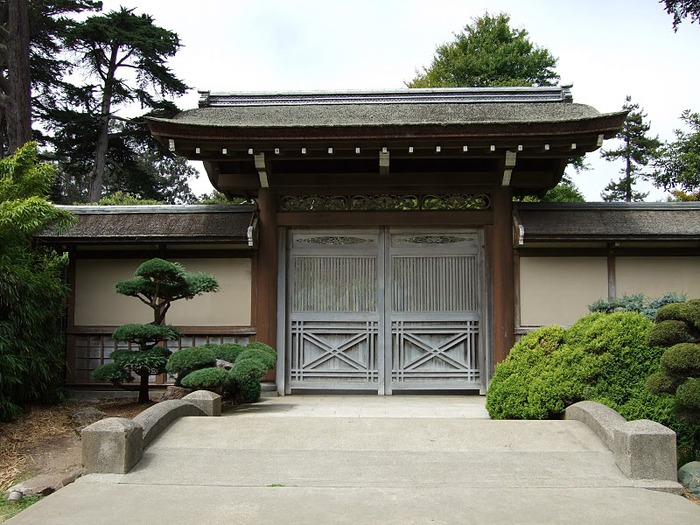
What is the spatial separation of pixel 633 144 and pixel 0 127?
96.3 feet

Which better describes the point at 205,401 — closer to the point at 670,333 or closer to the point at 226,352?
the point at 226,352

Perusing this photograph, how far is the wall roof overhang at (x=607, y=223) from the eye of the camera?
30.9ft

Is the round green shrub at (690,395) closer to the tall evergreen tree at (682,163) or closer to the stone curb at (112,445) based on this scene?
the stone curb at (112,445)

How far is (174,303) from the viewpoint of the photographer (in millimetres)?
10195

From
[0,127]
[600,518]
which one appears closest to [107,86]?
[0,127]

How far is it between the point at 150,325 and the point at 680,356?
5959mm

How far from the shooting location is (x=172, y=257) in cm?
1026

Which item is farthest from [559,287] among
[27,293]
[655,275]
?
[27,293]

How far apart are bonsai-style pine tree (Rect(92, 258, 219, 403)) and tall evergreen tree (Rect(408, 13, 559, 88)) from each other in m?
22.1

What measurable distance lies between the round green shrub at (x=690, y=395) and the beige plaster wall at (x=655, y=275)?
A: 444 centimetres

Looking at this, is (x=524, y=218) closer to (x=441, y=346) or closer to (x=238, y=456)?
(x=441, y=346)

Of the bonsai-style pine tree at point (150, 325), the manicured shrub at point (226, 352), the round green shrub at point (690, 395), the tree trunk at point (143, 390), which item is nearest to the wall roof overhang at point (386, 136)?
the bonsai-style pine tree at point (150, 325)

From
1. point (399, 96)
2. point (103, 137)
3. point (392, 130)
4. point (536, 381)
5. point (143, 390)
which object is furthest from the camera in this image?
point (103, 137)

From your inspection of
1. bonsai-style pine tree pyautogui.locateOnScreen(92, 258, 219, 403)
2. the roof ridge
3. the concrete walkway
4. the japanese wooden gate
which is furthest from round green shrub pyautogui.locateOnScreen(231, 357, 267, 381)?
the roof ridge
